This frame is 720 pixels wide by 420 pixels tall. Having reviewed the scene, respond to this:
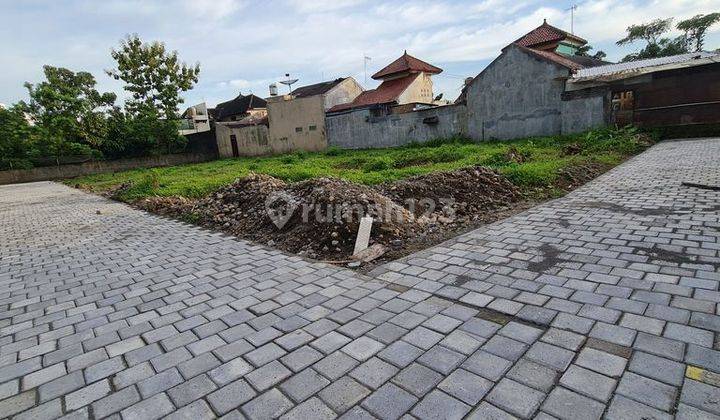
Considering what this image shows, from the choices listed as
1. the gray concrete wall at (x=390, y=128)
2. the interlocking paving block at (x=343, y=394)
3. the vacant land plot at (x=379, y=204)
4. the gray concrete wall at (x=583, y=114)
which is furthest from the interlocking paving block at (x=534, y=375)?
the gray concrete wall at (x=390, y=128)

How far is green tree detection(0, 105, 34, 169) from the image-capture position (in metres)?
23.9

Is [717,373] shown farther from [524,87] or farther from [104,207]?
[524,87]

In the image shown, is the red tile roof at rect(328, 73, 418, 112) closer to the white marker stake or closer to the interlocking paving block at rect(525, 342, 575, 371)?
the white marker stake

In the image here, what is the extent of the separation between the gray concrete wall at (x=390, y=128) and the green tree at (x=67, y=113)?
15.9 m

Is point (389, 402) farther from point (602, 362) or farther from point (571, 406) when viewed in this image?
point (602, 362)

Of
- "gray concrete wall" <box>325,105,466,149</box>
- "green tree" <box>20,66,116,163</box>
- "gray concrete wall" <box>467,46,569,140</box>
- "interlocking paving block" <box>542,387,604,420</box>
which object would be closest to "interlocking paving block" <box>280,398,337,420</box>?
"interlocking paving block" <box>542,387,604,420</box>

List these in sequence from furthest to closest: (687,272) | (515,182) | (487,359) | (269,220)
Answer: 1. (515,182)
2. (269,220)
3. (687,272)
4. (487,359)

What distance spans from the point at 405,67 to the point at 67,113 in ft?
73.9

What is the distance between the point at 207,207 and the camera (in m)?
8.03

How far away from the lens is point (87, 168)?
85.3 ft

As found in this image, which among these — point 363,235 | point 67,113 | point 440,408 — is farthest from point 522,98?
point 67,113

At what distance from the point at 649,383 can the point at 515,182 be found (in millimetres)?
6051

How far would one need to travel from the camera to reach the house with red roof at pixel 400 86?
24609mm

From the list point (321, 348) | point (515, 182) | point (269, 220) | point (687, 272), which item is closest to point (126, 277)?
point (269, 220)
